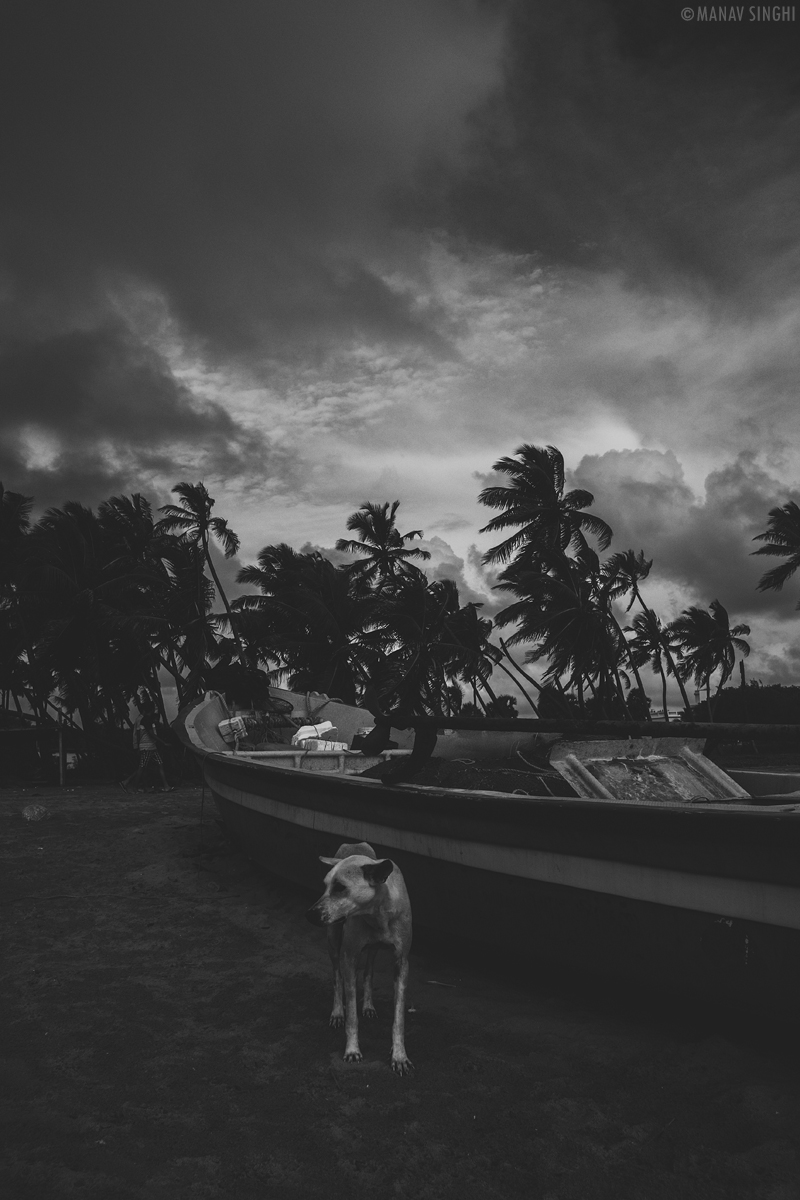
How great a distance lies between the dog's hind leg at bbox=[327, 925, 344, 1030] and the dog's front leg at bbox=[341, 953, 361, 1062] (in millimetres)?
206

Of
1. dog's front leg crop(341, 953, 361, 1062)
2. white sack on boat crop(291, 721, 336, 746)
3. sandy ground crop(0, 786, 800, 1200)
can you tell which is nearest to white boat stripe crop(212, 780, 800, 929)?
sandy ground crop(0, 786, 800, 1200)

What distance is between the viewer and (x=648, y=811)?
3428mm

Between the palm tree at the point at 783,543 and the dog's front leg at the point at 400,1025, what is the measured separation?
1204 inches

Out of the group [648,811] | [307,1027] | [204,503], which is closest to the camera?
[648,811]

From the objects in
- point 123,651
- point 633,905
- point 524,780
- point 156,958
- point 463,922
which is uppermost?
point 123,651

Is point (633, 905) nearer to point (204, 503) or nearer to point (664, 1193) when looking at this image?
point (664, 1193)

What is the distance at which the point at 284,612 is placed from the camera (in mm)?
27625

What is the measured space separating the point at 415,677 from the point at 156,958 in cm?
1983

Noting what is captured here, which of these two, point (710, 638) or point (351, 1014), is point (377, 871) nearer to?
point (351, 1014)

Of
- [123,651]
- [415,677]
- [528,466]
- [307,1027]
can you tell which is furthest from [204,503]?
[307,1027]

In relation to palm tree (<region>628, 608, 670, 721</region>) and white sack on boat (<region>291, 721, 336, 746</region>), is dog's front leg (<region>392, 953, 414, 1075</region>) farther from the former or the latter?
palm tree (<region>628, 608, 670, 721</region>)

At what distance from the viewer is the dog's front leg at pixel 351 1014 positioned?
10.7ft

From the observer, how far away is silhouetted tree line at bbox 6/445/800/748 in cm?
2383

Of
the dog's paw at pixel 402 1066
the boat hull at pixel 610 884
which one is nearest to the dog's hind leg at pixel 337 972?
the dog's paw at pixel 402 1066
